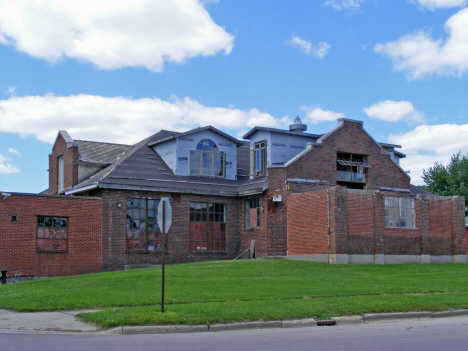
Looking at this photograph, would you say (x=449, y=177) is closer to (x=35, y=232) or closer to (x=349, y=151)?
(x=349, y=151)

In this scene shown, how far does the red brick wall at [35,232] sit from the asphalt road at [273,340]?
15.3 m

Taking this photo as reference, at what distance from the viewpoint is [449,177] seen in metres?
56.7

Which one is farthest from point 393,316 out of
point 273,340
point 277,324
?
point 273,340

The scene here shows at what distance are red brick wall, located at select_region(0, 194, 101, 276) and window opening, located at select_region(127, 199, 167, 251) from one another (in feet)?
5.33

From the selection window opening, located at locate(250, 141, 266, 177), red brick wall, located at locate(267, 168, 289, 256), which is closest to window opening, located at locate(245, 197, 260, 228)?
red brick wall, located at locate(267, 168, 289, 256)

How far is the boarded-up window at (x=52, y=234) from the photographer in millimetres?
26105

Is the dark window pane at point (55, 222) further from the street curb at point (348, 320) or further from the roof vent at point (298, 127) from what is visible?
the street curb at point (348, 320)

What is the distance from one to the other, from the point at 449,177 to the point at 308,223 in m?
34.2

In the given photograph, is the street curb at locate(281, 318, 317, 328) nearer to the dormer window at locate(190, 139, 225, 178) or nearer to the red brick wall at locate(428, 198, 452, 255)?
the red brick wall at locate(428, 198, 452, 255)

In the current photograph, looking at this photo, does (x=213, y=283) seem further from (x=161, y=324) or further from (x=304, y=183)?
(x=304, y=183)

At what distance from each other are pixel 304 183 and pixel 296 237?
3141mm

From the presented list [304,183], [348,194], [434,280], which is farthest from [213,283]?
[304,183]

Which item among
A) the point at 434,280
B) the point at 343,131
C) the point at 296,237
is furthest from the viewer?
the point at 343,131

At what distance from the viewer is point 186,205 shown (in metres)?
29.9
